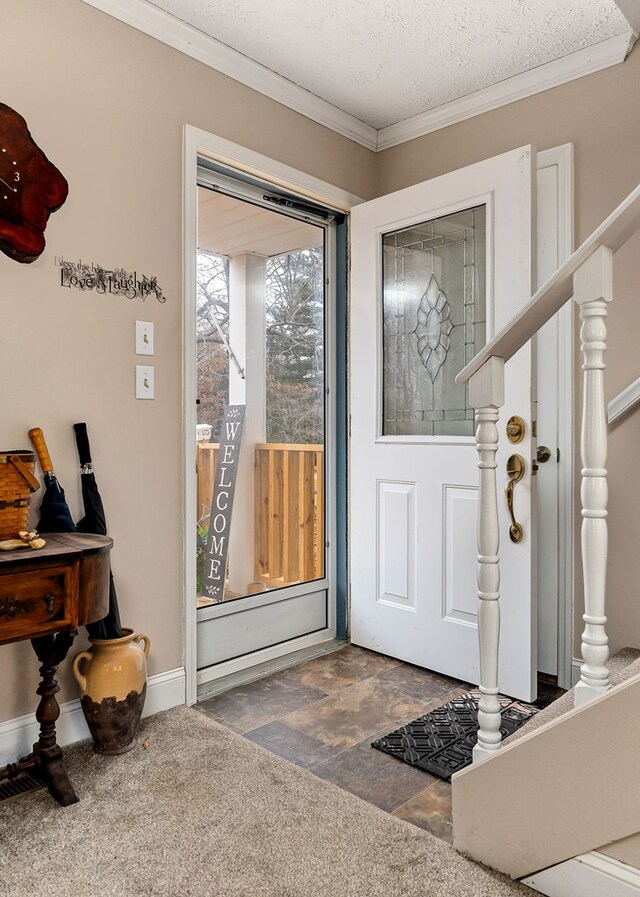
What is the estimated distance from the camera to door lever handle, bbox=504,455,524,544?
2.32 metres

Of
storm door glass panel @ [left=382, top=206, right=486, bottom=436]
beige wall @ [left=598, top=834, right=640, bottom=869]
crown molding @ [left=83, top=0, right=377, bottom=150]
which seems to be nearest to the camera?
beige wall @ [left=598, top=834, right=640, bottom=869]

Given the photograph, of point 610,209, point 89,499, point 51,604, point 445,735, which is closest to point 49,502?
point 89,499

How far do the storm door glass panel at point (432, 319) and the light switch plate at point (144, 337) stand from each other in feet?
3.71

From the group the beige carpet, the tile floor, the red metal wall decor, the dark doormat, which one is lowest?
the tile floor

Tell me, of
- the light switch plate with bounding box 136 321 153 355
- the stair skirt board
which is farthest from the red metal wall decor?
the stair skirt board

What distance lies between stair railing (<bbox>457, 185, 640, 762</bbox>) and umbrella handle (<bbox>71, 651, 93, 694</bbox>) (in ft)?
4.02

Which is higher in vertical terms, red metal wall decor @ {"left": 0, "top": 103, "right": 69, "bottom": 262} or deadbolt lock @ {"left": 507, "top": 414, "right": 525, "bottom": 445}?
red metal wall decor @ {"left": 0, "top": 103, "right": 69, "bottom": 262}

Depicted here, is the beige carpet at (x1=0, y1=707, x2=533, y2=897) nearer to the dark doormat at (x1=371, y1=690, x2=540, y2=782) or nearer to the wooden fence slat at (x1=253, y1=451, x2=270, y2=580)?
the dark doormat at (x1=371, y1=690, x2=540, y2=782)

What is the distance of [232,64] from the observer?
2479 mm

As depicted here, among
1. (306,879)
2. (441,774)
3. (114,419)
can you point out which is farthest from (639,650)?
(114,419)

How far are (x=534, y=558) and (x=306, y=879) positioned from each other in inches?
53.0

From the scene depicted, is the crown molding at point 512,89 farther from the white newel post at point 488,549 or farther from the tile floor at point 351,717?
the tile floor at point 351,717

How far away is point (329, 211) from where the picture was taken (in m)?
3.04

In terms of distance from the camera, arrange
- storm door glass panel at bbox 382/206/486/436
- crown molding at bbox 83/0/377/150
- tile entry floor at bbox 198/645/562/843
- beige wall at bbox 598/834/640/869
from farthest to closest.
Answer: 1. storm door glass panel at bbox 382/206/486/436
2. crown molding at bbox 83/0/377/150
3. tile entry floor at bbox 198/645/562/843
4. beige wall at bbox 598/834/640/869
